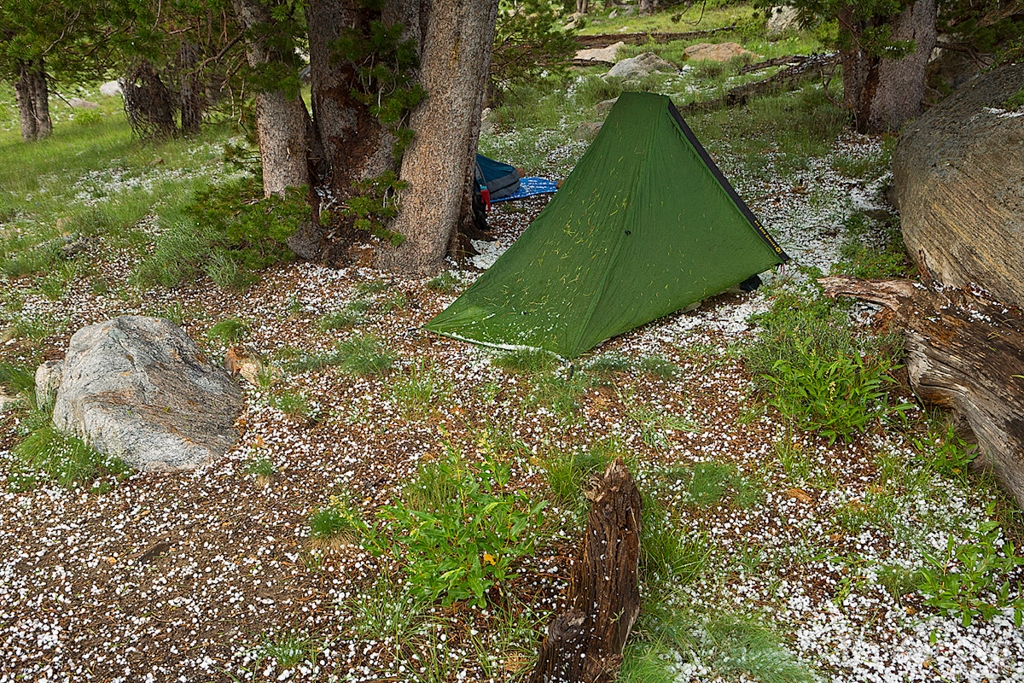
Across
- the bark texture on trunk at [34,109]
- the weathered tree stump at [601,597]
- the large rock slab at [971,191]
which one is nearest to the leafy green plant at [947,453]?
the large rock slab at [971,191]

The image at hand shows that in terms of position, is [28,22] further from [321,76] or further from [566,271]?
[566,271]

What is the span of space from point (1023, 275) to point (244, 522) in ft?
16.3

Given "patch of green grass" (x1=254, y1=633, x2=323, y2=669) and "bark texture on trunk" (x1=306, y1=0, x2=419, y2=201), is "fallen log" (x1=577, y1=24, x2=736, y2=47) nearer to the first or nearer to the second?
"bark texture on trunk" (x1=306, y1=0, x2=419, y2=201)

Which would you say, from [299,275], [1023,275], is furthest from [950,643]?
[299,275]

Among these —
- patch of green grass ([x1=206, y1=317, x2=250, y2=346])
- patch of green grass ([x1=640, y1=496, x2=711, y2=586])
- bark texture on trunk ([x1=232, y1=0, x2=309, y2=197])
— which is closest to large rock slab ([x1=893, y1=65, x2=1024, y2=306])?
patch of green grass ([x1=640, y1=496, x2=711, y2=586])

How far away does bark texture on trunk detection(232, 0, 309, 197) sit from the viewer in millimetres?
6355

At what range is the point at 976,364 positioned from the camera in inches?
168

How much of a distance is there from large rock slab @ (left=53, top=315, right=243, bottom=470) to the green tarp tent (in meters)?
1.92

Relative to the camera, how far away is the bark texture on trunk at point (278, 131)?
20.9ft

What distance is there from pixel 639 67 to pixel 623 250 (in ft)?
38.7

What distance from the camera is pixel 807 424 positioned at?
4.70 meters

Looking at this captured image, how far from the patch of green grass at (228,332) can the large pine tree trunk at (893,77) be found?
26.2 feet

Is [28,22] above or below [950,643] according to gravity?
above

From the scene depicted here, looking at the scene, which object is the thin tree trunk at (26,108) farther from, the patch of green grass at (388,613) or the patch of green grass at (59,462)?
the patch of green grass at (388,613)
